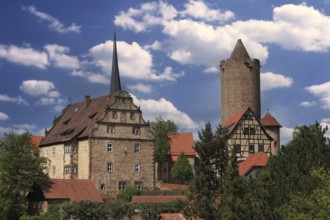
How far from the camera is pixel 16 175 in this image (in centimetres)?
5206

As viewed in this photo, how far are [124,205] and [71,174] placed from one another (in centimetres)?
1291

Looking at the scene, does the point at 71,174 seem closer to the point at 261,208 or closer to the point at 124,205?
the point at 124,205

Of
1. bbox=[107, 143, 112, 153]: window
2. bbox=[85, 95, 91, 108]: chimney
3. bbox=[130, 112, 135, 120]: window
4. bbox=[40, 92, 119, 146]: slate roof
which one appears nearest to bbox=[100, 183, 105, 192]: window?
bbox=[107, 143, 112, 153]: window

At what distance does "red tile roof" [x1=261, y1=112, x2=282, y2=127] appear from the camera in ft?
254

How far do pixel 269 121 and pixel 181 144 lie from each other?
13.1 meters

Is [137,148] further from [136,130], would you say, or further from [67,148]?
[67,148]

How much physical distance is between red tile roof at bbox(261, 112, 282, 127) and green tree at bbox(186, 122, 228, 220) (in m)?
41.0

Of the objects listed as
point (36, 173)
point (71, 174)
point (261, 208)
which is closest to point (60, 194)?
point (36, 173)

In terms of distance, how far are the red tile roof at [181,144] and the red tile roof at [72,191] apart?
2761 centimetres

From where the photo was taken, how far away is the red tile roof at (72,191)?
52.7 m

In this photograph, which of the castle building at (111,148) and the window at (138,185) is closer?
the castle building at (111,148)

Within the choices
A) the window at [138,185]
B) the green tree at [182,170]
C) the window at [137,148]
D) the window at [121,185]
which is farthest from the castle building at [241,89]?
the window at [121,185]

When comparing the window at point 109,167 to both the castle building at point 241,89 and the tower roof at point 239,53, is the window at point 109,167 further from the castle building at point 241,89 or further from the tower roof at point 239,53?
the tower roof at point 239,53

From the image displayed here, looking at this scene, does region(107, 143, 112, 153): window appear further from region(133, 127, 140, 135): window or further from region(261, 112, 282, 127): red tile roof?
region(261, 112, 282, 127): red tile roof
